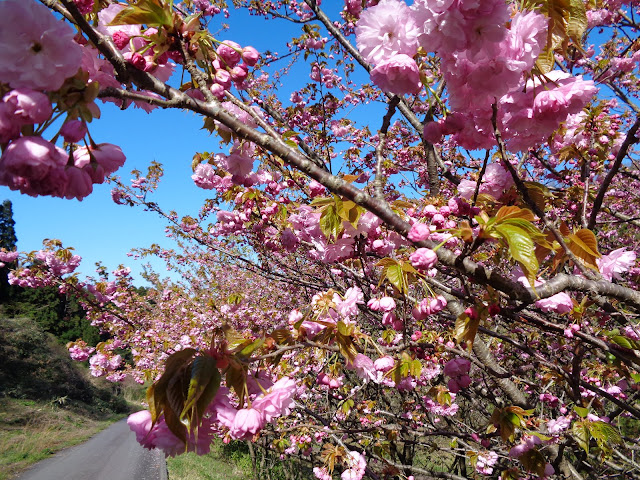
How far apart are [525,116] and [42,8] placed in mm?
1140

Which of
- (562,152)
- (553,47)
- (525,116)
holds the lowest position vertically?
(525,116)

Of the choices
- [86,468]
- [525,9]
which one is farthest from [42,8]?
[86,468]

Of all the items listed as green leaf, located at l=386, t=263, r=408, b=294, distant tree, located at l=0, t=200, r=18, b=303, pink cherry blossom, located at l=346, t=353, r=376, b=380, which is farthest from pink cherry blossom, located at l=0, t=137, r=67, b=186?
distant tree, located at l=0, t=200, r=18, b=303

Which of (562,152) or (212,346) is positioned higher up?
(562,152)

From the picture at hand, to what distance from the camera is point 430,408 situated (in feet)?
13.7

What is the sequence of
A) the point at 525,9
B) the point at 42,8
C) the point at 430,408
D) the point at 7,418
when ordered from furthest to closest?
the point at 7,418, the point at 430,408, the point at 525,9, the point at 42,8

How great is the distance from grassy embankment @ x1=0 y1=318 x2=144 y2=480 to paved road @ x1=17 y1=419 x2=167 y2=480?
1.88 feet

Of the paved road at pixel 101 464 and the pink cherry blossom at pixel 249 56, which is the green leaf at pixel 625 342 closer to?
the pink cherry blossom at pixel 249 56

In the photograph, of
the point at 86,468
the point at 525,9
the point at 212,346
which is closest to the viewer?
the point at 525,9

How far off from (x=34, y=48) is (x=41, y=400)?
23385 mm

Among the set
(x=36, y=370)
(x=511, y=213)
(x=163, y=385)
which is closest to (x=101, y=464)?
(x=36, y=370)

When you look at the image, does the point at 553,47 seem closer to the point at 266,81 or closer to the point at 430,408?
the point at 430,408

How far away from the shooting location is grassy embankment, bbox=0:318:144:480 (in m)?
12.1

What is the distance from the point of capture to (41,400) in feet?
58.7
